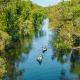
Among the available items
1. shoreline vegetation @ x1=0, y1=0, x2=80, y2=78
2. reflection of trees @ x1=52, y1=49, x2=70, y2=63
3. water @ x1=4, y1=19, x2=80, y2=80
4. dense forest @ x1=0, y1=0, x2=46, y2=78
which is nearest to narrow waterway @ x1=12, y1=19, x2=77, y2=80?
water @ x1=4, y1=19, x2=80, y2=80

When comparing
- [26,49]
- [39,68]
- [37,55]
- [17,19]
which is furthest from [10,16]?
[39,68]

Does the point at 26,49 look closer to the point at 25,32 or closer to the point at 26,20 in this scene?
the point at 25,32

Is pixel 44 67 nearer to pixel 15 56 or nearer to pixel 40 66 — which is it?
pixel 40 66

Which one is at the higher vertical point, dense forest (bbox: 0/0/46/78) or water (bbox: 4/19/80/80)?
dense forest (bbox: 0/0/46/78)

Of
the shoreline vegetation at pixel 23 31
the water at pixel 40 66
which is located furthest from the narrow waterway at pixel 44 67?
the shoreline vegetation at pixel 23 31

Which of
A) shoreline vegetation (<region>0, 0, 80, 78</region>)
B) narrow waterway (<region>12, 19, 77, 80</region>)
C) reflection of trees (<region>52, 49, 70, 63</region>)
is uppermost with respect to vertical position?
shoreline vegetation (<region>0, 0, 80, 78</region>)

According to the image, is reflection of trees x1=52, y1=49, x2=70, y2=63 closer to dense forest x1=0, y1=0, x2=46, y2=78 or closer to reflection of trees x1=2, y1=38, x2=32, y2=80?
reflection of trees x1=2, y1=38, x2=32, y2=80

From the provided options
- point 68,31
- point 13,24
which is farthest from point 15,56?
point 68,31
